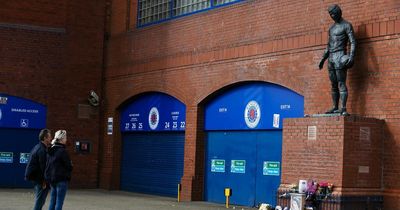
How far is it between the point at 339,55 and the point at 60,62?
12385mm

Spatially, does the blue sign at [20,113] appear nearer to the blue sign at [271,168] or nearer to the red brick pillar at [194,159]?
the red brick pillar at [194,159]

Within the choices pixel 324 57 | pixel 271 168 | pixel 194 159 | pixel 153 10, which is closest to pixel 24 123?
pixel 153 10

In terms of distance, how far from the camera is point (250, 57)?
18297 millimetres

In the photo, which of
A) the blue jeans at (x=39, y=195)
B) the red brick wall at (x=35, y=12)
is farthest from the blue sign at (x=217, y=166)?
the red brick wall at (x=35, y=12)

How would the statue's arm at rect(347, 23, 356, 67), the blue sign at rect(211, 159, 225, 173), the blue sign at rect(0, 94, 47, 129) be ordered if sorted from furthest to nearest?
1. the blue sign at rect(0, 94, 47, 129)
2. the blue sign at rect(211, 159, 225, 173)
3. the statue's arm at rect(347, 23, 356, 67)

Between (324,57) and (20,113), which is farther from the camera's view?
(20,113)

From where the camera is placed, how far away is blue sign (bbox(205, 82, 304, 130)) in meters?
17.3

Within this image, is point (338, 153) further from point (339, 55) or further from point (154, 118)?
point (154, 118)

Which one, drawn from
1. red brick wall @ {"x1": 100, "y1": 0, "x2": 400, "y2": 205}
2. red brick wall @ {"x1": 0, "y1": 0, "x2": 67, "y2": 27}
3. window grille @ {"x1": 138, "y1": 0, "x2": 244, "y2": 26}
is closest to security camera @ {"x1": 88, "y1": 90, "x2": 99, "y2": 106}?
red brick wall @ {"x1": 100, "y1": 0, "x2": 400, "y2": 205}

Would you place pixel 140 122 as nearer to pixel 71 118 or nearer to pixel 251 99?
pixel 71 118

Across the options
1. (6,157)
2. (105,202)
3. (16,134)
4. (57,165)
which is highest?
(16,134)

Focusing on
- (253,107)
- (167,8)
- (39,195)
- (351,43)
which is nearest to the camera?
(39,195)

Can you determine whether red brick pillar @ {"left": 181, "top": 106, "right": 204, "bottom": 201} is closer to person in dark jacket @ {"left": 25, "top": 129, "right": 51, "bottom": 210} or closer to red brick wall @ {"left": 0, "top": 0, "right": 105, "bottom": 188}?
red brick wall @ {"left": 0, "top": 0, "right": 105, "bottom": 188}

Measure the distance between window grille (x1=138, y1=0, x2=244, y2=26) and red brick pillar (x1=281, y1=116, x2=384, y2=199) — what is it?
6.13m
